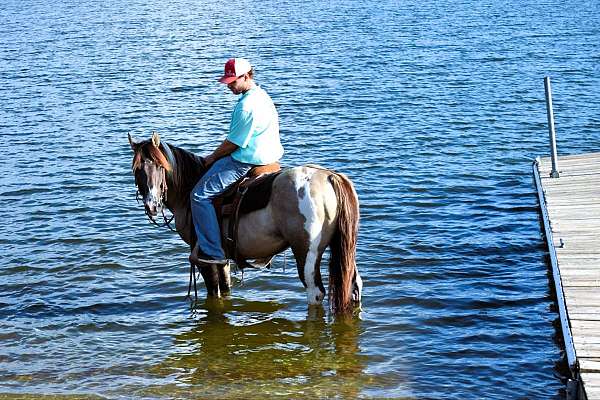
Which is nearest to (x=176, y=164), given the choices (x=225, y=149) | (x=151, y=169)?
(x=151, y=169)

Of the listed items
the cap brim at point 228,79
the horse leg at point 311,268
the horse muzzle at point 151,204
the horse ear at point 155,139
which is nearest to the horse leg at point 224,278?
the horse muzzle at point 151,204

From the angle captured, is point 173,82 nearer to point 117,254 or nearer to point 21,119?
point 21,119

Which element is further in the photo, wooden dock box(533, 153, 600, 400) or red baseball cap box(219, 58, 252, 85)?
red baseball cap box(219, 58, 252, 85)

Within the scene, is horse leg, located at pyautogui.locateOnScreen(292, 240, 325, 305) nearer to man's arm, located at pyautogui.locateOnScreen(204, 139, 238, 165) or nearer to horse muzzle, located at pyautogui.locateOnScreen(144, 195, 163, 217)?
man's arm, located at pyautogui.locateOnScreen(204, 139, 238, 165)

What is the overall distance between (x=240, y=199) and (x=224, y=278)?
1649mm

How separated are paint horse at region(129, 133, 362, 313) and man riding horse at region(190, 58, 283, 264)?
31 cm

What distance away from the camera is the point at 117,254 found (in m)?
14.6

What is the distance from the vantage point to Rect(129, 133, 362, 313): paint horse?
10594 millimetres

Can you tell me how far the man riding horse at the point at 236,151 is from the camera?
10.8m

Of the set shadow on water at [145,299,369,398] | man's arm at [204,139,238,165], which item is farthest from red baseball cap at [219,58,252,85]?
shadow on water at [145,299,369,398]

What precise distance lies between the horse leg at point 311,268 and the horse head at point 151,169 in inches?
64.4

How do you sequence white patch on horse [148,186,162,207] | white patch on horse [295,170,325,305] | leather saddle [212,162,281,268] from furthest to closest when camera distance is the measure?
white patch on horse [148,186,162,207] < leather saddle [212,162,281,268] < white patch on horse [295,170,325,305]

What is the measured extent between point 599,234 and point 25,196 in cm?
999

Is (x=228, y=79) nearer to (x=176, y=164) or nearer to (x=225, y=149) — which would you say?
(x=225, y=149)
